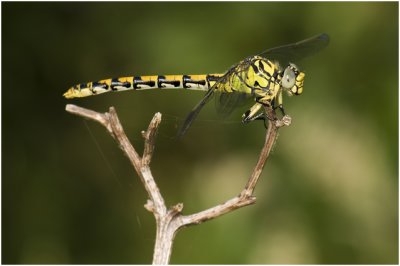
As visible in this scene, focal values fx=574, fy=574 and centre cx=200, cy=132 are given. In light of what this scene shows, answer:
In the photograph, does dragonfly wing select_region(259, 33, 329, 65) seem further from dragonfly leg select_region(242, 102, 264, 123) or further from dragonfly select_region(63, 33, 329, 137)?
dragonfly leg select_region(242, 102, 264, 123)

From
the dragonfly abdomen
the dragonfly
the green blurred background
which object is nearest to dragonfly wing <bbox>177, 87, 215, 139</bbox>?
the dragonfly

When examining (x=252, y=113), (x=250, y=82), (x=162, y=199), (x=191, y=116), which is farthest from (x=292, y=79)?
(x=162, y=199)

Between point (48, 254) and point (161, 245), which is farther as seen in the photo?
point (48, 254)

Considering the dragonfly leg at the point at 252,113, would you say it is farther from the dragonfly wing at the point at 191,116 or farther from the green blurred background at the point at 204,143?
the green blurred background at the point at 204,143

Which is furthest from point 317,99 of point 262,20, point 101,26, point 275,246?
point 101,26

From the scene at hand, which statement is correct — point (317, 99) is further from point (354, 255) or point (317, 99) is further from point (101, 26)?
point (101, 26)

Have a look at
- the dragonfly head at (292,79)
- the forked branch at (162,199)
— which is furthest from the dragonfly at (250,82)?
the forked branch at (162,199)
